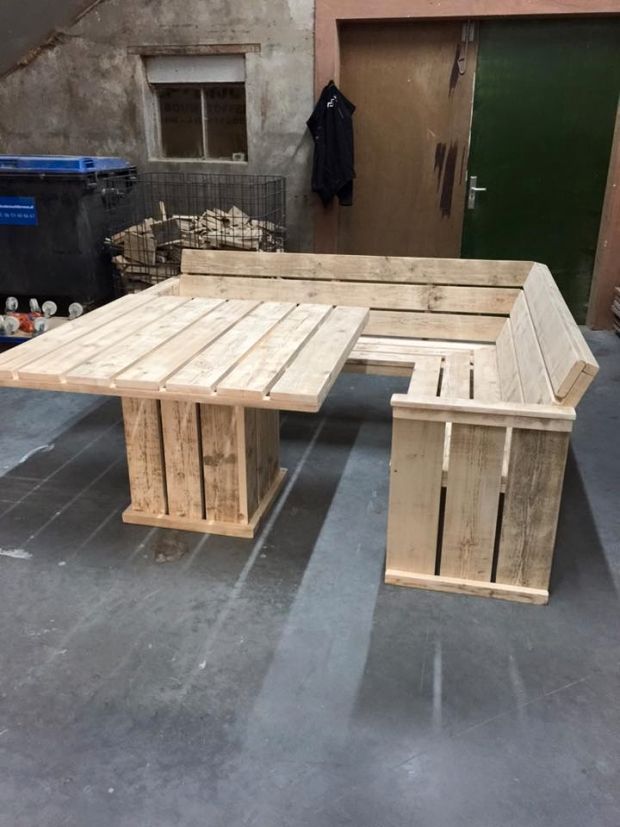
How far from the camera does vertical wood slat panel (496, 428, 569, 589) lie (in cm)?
219

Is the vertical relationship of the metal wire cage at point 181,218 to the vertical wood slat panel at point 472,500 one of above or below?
above

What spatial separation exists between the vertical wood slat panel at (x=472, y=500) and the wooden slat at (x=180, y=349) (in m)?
0.95

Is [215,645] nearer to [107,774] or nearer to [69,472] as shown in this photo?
[107,774]

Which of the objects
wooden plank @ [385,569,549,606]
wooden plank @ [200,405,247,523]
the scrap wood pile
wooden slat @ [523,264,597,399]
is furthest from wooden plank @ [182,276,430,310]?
wooden plank @ [385,569,549,606]

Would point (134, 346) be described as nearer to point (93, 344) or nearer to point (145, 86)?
point (93, 344)

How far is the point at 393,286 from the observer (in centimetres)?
366

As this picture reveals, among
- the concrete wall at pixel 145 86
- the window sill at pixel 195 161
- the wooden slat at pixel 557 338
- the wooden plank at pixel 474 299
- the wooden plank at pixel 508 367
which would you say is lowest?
the wooden plank at pixel 508 367

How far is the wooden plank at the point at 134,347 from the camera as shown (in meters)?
2.27

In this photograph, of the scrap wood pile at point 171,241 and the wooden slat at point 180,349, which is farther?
the scrap wood pile at point 171,241

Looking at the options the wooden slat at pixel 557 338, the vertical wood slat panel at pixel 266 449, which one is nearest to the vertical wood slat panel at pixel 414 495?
the wooden slat at pixel 557 338

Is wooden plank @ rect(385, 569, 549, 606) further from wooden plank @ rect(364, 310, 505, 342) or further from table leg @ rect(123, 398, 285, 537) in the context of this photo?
wooden plank @ rect(364, 310, 505, 342)

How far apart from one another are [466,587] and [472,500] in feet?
1.07

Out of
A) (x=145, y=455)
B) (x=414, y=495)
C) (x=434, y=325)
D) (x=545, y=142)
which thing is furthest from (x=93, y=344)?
(x=545, y=142)

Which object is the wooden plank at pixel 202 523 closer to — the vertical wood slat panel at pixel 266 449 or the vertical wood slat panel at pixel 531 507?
the vertical wood slat panel at pixel 266 449
